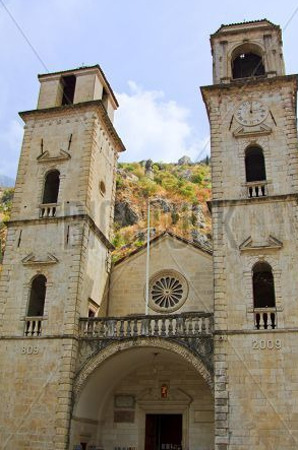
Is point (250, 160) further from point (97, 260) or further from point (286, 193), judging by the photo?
point (97, 260)

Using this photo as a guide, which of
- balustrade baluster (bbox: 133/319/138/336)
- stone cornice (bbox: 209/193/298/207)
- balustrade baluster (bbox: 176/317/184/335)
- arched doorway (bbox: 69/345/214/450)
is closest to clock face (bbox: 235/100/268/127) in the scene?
stone cornice (bbox: 209/193/298/207)

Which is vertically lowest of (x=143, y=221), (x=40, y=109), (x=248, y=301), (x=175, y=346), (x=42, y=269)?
(x=175, y=346)

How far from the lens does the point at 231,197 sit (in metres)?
18.0

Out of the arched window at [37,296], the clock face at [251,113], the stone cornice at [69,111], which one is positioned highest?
the stone cornice at [69,111]

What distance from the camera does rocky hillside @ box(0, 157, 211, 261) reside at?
145 feet

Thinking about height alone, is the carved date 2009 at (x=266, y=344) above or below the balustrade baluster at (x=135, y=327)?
below

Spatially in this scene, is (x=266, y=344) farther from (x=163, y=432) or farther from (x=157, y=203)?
(x=157, y=203)

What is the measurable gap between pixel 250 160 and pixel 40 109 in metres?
9.17

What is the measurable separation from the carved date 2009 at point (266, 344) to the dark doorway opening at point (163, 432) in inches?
201

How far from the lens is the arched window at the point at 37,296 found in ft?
60.8

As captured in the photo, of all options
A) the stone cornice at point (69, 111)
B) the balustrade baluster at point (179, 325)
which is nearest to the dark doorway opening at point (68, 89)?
the stone cornice at point (69, 111)

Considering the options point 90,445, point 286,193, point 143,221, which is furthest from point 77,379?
point 143,221

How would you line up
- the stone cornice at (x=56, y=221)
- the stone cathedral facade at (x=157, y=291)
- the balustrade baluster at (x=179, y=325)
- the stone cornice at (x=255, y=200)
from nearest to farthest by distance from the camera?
the stone cathedral facade at (x=157, y=291) → the balustrade baluster at (x=179, y=325) → the stone cornice at (x=255, y=200) → the stone cornice at (x=56, y=221)

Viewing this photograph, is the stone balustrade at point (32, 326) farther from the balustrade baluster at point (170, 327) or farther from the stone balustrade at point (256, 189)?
the stone balustrade at point (256, 189)
